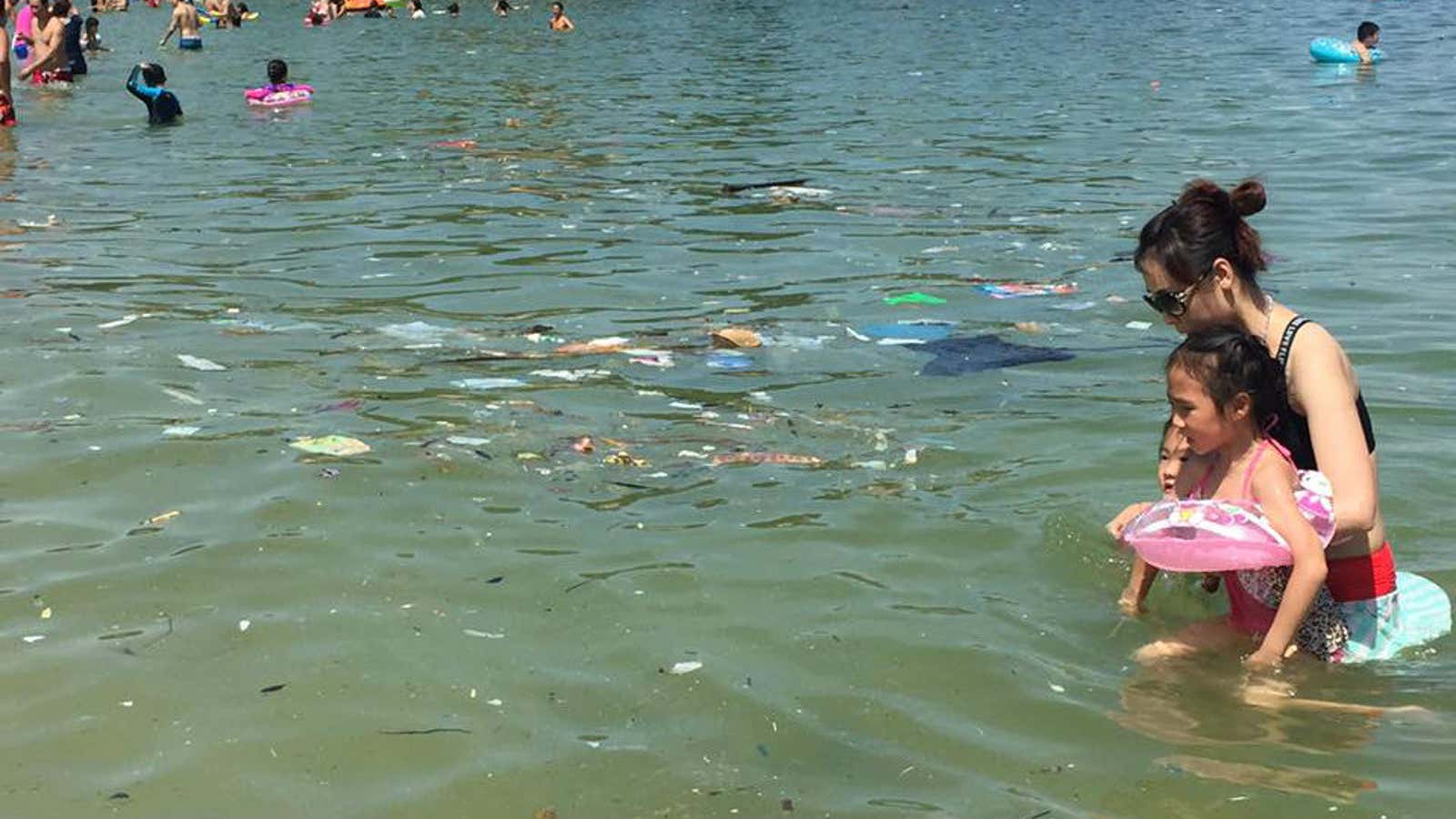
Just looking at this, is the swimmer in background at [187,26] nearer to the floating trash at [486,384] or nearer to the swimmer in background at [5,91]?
the swimmer in background at [5,91]

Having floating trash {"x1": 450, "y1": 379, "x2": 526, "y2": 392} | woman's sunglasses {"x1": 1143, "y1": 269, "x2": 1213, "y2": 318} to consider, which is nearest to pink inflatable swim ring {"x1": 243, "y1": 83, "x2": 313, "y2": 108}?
floating trash {"x1": 450, "y1": 379, "x2": 526, "y2": 392}

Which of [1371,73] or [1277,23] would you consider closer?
[1371,73]

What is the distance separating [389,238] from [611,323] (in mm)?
3428

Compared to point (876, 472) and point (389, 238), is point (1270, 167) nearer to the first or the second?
point (389, 238)

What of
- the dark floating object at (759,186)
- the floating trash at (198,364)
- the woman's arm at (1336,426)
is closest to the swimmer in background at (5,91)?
the dark floating object at (759,186)

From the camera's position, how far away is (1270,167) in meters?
15.2

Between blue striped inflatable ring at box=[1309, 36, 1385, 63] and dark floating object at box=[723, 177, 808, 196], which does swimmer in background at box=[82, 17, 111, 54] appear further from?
blue striped inflatable ring at box=[1309, 36, 1385, 63]

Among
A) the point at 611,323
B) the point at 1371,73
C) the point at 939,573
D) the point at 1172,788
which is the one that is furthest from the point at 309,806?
the point at 1371,73

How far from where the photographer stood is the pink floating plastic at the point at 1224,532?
15.1 ft

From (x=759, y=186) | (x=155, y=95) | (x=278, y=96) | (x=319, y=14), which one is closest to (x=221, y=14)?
(x=319, y=14)

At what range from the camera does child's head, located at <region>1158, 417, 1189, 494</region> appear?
201 inches

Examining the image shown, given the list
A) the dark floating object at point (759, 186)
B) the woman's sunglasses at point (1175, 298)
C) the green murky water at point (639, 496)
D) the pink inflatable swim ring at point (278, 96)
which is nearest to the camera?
the green murky water at point (639, 496)

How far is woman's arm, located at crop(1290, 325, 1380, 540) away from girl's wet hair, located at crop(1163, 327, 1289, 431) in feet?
0.28

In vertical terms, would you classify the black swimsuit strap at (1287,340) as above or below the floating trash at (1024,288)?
above
